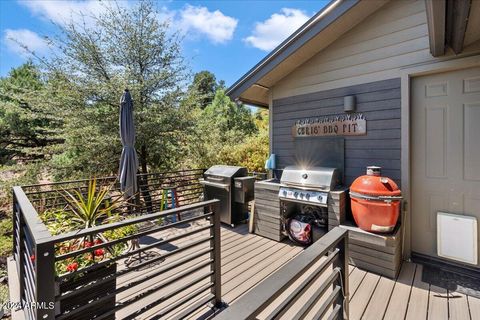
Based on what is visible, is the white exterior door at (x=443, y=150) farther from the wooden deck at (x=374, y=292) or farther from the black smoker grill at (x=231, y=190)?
the black smoker grill at (x=231, y=190)

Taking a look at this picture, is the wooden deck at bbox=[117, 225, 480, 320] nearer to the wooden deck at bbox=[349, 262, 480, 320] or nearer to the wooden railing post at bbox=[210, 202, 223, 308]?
the wooden deck at bbox=[349, 262, 480, 320]

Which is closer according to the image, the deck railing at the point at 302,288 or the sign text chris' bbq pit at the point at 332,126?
the deck railing at the point at 302,288

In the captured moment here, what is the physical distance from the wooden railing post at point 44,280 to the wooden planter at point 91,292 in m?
0.17

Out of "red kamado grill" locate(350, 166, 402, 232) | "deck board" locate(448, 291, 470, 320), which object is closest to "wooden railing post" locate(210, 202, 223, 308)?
"red kamado grill" locate(350, 166, 402, 232)

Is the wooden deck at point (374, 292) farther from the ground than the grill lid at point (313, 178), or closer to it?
closer to it

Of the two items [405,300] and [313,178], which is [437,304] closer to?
[405,300]

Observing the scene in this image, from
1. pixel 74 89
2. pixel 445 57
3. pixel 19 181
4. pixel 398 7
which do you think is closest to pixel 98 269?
pixel 445 57

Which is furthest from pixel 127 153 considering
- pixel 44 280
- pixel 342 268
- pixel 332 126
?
pixel 342 268

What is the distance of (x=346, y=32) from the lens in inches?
137

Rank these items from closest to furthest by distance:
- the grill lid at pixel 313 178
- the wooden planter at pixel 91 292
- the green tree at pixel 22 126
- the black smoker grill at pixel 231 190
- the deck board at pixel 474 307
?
the wooden planter at pixel 91 292
the deck board at pixel 474 307
the grill lid at pixel 313 178
the black smoker grill at pixel 231 190
the green tree at pixel 22 126

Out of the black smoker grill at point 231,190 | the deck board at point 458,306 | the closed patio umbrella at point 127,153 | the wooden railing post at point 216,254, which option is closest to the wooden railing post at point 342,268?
the wooden railing post at point 216,254

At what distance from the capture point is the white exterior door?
2.68m

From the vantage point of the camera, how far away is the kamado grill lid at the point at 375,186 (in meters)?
2.68

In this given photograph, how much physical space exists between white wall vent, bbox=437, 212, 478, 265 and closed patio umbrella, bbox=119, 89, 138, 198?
164 inches
